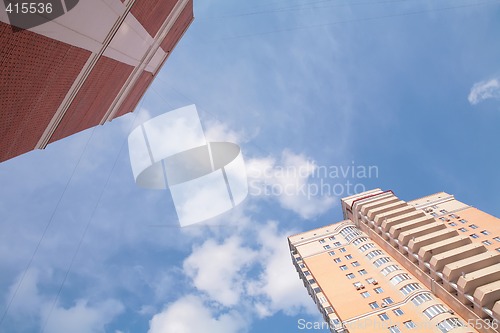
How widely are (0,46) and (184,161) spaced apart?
10.0 m

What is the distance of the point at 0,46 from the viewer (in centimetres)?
742

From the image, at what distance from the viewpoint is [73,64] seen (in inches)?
470

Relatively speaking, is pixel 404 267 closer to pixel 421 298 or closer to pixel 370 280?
pixel 370 280

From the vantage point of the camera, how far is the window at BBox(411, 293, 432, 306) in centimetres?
2855

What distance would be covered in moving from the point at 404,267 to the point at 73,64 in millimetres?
39016

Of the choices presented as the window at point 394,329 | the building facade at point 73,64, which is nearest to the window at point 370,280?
the window at point 394,329

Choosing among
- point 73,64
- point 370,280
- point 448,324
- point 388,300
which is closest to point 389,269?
point 370,280

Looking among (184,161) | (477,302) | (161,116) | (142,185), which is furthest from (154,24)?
(477,302)

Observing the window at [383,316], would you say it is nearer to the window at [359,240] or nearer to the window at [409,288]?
the window at [409,288]

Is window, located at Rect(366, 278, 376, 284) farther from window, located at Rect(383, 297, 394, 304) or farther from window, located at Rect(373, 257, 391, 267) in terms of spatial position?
window, located at Rect(383, 297, 394, 304)

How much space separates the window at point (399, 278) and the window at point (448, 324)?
665cm

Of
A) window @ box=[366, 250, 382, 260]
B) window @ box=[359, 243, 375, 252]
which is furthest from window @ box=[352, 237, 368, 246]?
window @ box=[366, 250, 382, 260]

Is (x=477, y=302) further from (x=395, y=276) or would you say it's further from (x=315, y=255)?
(x=315, y=255)

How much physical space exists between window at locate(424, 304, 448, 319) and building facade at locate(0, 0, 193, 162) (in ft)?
111
